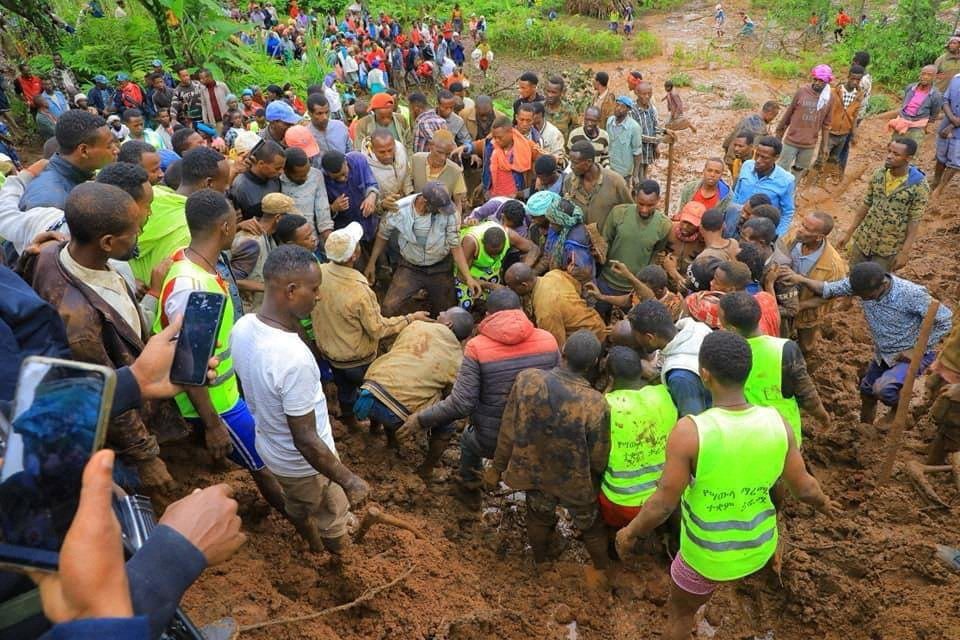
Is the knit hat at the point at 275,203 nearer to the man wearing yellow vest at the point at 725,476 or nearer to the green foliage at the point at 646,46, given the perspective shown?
the man wearing yellow vest at the point at 725,476

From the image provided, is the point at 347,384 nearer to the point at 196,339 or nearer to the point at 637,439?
the point at 637,439

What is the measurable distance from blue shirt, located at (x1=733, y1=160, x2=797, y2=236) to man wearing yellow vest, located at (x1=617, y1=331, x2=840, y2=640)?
3486mm

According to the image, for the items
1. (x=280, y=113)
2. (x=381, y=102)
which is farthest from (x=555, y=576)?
(x=381, y=102)

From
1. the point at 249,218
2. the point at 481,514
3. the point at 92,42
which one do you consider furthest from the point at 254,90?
the point at 481,514

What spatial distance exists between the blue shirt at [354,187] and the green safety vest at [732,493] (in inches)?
160

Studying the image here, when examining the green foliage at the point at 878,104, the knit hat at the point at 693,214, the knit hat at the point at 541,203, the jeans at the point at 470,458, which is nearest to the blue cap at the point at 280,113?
the knit hat at the point at 541,203

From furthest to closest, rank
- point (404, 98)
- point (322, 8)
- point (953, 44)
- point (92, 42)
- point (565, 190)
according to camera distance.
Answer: point (322, 8)
point (404, 98)
point (92, 42)
point (953, 44)
point (565, 190)

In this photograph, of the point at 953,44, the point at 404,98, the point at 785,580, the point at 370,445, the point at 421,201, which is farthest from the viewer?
the point at 404,98

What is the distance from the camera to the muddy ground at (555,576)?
11.1ft

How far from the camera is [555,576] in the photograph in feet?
13.6

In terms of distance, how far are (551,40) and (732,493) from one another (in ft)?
62.9

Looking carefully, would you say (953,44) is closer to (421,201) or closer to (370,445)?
(421,201)

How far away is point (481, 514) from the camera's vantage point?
4.70 meters

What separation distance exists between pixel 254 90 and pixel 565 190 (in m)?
8.49
